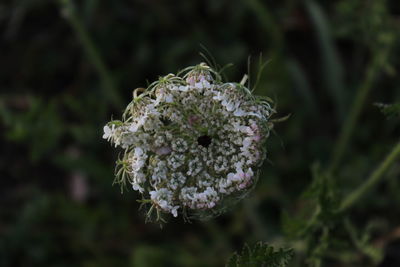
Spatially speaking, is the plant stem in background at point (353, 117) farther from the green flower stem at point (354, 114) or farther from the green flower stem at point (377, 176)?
the green flower stem at point (377, 176)

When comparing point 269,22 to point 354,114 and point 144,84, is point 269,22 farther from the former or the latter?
point 144,84

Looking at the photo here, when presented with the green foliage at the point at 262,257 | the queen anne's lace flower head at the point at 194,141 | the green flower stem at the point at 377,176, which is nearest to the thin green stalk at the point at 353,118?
the green flower stem at the point at 377,176

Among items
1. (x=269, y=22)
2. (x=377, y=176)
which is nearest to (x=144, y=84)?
(x=269, y=22)

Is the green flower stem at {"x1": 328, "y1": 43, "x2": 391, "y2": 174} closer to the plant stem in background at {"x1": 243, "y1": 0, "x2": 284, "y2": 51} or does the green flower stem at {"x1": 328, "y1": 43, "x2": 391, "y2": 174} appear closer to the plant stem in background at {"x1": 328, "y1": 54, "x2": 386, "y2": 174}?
the plant stem in background at {"x1": 328, "y1": 54, "x2": 386, "y2": 174}

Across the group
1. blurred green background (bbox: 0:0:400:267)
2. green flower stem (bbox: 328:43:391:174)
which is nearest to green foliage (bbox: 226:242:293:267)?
blurred green background (bbox: 0:0:400:267)

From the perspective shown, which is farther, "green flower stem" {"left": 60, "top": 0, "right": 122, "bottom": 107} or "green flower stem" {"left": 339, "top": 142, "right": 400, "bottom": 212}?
"green flower stem" {"left": 60, "top": 0, "right": 122, "bottom": 107}

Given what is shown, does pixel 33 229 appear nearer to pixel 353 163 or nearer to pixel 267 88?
pixel 267 88
